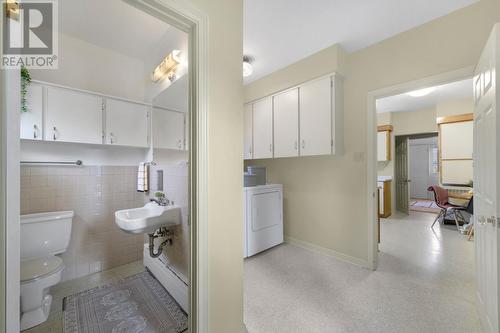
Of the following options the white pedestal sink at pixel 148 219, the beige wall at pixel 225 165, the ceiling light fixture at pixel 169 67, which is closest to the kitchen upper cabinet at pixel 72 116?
the ceiling light fixture at pixel 169 67

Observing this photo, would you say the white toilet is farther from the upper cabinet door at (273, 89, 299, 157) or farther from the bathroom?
the upper cabinet door at (273, 89, 299, 157)

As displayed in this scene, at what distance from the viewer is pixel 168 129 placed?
2.39 meters

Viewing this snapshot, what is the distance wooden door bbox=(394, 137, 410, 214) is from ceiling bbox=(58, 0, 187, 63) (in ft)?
19.4

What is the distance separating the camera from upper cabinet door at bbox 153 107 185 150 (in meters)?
2.20

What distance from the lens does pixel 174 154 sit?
89.7 inches

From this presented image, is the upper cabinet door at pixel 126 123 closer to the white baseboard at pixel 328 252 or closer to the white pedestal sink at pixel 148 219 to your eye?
the white pedestal sink at pixel 148 219

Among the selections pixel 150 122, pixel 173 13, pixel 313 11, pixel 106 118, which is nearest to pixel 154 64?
pixel 150 122

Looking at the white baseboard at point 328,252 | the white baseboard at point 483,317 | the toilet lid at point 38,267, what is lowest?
the white baseboard at point 328,252

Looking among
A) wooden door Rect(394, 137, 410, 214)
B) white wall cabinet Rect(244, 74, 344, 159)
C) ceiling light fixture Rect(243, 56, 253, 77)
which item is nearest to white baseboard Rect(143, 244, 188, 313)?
white wall cabinet Rect(244, 74, 344, 159)

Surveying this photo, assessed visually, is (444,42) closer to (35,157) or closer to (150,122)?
(150,122)

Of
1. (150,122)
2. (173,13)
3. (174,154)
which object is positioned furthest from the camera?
(150,122)

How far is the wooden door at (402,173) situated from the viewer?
212 inches

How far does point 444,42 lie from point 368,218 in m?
1.89

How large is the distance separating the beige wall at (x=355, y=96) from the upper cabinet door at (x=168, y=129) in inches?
61.7
